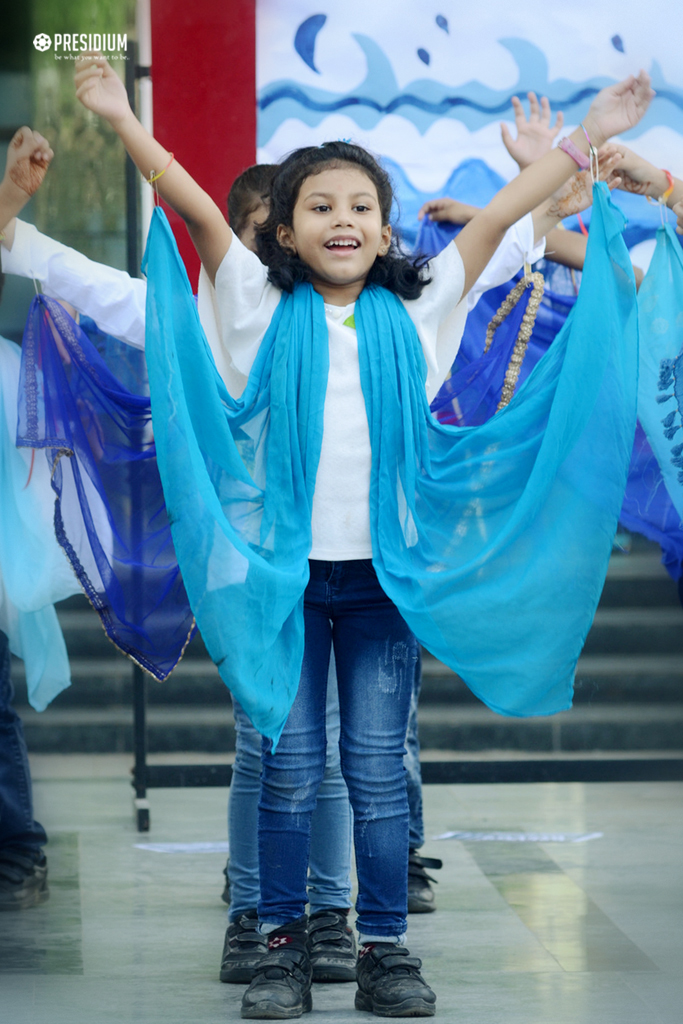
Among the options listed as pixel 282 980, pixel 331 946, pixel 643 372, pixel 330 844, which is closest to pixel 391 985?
pixel 282 980

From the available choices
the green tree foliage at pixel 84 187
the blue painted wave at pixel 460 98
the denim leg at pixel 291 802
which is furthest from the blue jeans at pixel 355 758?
the green tree foliage at pixel 84 187

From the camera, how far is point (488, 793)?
4.29 m

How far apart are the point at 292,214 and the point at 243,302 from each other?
0.19 metres

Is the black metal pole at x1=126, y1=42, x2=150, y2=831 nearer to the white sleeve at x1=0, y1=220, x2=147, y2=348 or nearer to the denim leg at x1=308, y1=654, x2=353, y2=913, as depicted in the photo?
the white sleeve at x1=0, y1=220, x2=147, y2=348

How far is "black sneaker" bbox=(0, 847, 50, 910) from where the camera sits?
2.92 meters

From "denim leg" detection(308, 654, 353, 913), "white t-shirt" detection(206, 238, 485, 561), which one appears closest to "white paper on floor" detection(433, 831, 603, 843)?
"denim leg" detection(308, 654, 353, 913)

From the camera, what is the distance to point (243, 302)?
7.65 ft

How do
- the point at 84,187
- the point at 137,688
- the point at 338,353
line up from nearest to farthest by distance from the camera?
the point at 338,353 → the point at 137,688 → the point at 84,187

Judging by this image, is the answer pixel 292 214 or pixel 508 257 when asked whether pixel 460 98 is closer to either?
pixel 508 257

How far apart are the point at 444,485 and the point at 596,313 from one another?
1.29ft

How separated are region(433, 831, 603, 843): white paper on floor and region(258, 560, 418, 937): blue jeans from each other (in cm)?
136

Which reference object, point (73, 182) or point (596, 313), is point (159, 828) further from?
point (596, 313)

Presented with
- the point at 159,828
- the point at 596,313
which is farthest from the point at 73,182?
the point at 596,313

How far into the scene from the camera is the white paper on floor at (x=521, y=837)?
11.8ft
